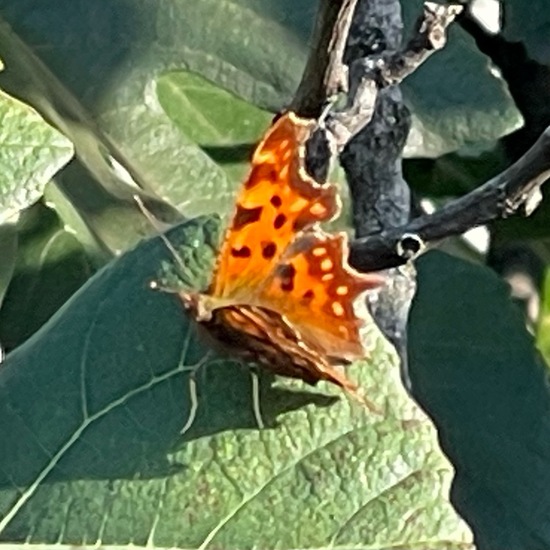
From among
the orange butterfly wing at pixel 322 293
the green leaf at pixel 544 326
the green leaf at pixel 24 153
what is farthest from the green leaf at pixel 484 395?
the green leaf at pixel 24 153

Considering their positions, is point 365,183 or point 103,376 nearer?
point 103,376

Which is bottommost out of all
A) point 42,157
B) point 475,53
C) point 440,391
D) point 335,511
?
point 440,391

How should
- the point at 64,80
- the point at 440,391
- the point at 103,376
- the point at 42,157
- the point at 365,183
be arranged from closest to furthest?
the point at 42,157, the point at 103,376, the point at 365,183, the point at 64,80, the point at 440,391

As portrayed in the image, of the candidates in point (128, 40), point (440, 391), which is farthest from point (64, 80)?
point (440, 391)

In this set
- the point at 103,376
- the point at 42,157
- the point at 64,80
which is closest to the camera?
the point at 42,157

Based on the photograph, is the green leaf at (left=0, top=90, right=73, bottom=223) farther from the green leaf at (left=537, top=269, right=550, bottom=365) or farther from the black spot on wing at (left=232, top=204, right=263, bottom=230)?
the green leaf at (left=537, top=269, right=550, bottom=365)

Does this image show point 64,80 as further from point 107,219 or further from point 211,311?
point 211,311

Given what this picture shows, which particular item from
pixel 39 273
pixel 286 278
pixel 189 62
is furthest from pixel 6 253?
pixel 286 278
